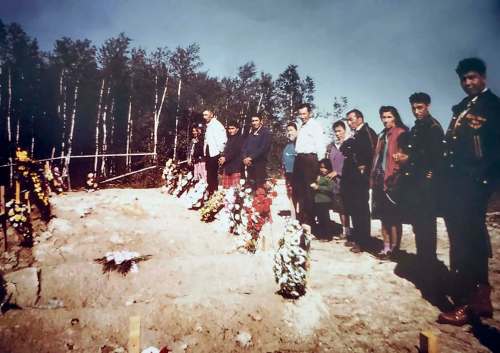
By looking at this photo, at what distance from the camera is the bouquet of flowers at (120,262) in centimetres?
440

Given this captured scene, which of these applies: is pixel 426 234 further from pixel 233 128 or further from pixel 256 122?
pixel 233 128

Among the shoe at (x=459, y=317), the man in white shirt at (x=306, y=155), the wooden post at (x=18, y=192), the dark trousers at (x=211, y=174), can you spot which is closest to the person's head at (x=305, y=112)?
the man in white shirt at (x=306, y=155)

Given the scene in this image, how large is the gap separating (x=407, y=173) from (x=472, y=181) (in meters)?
1.23

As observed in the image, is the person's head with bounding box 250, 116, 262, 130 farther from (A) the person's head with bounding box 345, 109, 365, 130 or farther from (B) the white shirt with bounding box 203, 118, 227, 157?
(A) the person's head with bounding box 345, 109, 365, 130

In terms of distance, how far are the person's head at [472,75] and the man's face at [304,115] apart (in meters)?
2.60

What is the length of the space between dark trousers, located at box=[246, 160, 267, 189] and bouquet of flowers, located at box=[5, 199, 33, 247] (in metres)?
4.15

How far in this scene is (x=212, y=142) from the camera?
6520mm

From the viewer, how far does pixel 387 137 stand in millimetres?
4574

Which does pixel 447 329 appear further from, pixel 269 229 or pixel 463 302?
pixel 269 229

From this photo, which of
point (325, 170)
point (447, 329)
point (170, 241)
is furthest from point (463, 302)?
point (170, 241)

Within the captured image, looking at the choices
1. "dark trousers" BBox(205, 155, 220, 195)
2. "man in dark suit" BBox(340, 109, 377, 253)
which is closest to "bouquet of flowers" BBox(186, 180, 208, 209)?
"dark trousers" BBox(205, 155, 220, 195)

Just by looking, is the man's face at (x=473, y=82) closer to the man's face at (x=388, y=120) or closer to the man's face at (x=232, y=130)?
the man's face at (x=388, y=120)

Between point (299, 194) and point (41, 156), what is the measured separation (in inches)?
762

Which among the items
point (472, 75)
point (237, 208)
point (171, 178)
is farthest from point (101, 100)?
point (472, 75)
